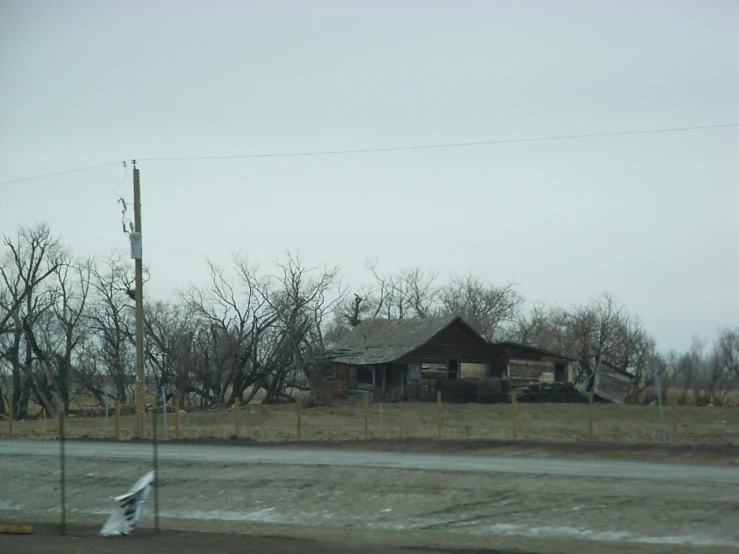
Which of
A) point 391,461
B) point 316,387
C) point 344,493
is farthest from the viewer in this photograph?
point 316,387

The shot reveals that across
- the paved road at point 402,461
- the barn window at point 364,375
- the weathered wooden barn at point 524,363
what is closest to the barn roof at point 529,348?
the weathered wooden barn at point 524,363

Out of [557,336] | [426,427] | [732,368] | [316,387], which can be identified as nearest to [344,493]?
[426,427]

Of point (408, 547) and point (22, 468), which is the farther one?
point (22, 468)

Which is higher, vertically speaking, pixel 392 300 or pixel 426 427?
pixel 392 300

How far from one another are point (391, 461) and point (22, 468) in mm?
9219

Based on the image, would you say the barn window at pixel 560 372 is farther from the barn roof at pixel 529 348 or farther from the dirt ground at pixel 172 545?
the dirt ground at pixel 172 545

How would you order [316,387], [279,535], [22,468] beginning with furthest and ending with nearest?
1. [316,387]
2. [22,468]
3. [279,535]

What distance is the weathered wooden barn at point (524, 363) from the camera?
62438 millimetres

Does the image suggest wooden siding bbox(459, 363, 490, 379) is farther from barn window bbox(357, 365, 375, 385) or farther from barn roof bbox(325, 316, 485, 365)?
barn window bbox(357, 365, 375, 385)

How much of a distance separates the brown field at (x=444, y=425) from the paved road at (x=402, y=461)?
4.57 m

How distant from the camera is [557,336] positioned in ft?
284

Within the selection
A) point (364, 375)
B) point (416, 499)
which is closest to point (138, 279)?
point (416, 499)

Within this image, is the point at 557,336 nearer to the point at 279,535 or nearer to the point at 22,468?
the point at 22,468

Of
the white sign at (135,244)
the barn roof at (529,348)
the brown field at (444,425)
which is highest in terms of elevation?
the white sign at (135,244)
